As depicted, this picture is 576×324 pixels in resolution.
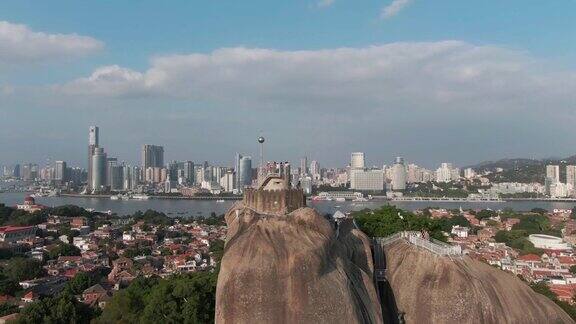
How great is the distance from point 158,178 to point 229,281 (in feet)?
590

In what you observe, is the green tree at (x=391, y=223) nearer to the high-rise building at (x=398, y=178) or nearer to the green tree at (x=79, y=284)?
the green tree at (x=79, y=284)

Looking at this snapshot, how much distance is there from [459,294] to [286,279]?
3.37m

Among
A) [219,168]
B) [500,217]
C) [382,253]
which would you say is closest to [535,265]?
[382,253]

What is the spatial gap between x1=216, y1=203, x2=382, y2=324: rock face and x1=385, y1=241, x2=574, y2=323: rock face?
5.03 feet

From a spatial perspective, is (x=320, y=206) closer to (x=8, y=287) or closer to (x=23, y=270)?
(x=23, y=270)

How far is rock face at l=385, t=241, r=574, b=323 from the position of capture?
8.55 metres

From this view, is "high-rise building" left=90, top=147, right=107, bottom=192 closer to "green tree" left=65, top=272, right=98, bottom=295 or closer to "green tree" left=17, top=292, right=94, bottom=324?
"green tree" left=65, top=272, right=98, bottom=295

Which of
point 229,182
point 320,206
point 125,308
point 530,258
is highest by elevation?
point 229,182

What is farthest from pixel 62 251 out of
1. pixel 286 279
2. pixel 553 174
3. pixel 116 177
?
pixel 116 177

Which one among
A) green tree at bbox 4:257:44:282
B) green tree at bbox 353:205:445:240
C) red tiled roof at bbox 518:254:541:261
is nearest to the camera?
green tree at bbox 353:205:445:240

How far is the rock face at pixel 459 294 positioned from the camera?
8.55 m

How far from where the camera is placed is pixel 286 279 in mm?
6871

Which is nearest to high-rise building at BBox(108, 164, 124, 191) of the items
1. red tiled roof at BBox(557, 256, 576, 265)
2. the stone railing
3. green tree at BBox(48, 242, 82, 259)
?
green tree at BBox(48, 242, 82, 259)

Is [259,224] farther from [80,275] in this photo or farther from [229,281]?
[80,275]
